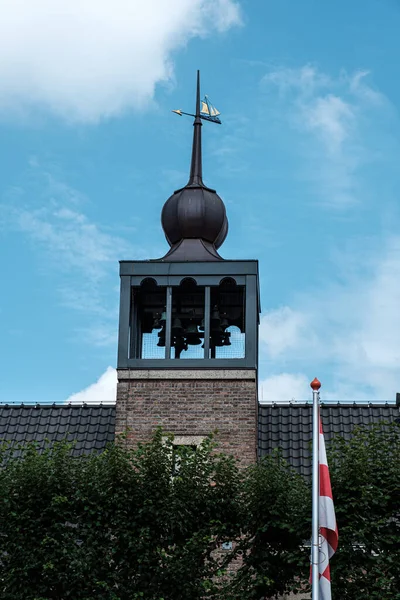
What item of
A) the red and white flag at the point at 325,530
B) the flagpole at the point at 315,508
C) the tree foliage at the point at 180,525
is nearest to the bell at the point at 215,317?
the tree foliage at the point at 180,525

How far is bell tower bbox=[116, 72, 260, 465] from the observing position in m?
29.5

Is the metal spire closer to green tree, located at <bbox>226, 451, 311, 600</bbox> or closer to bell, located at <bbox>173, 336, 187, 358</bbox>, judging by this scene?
bell, located at <bbox>173, 336, 187, 358</bbox>

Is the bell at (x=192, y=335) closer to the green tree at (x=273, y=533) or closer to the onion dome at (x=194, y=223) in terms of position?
the onion dome at (x=194, y=223)

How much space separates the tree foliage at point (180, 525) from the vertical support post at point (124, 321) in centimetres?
416

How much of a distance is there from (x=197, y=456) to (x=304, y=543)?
314cm

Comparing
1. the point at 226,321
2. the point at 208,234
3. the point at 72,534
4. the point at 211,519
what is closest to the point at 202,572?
the point at 211,519

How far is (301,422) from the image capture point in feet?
103

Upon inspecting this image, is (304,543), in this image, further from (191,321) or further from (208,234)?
(208,234)

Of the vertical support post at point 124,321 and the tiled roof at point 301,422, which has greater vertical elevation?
the vertical support post at point 124,321

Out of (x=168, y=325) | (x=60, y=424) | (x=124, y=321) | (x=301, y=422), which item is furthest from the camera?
(x=60, y=424)

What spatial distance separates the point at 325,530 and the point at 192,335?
39.2 feet

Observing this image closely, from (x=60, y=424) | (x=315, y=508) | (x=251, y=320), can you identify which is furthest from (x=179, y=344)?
(x=315, y=508)

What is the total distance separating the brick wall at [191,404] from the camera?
29359mm

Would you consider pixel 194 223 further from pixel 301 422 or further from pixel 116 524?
pixel 116 524
